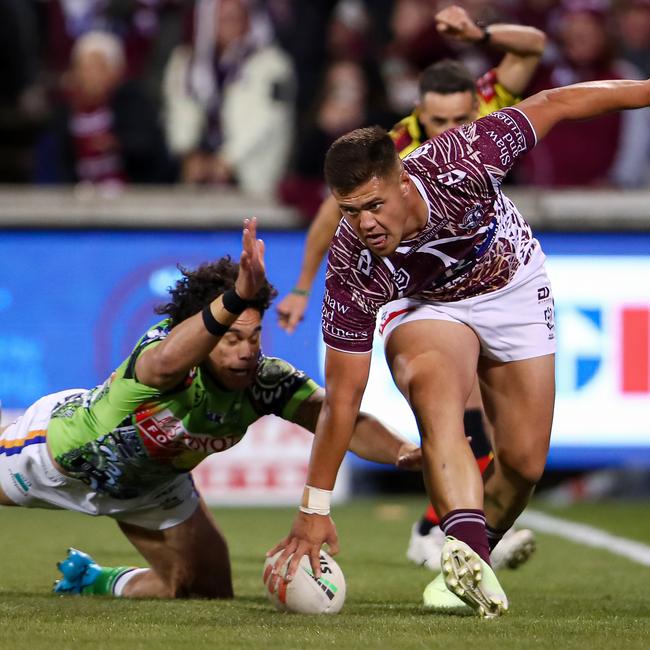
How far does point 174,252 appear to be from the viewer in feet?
36.9

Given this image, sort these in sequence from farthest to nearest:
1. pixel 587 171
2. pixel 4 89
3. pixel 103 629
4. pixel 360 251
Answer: pixel 4 89, pixel 587 171, pixel 360 251, pixel 103 629

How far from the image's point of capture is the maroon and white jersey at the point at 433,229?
18.0ft

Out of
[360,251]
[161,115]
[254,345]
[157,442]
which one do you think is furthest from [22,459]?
[161,115]

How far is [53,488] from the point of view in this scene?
634cm

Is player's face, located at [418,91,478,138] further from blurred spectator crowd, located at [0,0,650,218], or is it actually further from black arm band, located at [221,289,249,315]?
blurred spectator crowd, located at [0,0,650,218]

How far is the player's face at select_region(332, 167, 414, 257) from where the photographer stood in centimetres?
521

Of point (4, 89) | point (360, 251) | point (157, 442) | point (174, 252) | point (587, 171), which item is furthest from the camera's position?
point (4, 89)

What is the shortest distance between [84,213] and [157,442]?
556 cm

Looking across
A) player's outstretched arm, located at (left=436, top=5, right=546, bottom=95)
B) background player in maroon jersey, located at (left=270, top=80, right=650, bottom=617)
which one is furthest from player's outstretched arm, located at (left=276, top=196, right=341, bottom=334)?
background player in maroon jersey, located at (left=270, top=80, right=650, bottom=617)

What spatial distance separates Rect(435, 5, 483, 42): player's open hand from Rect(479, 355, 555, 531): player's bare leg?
5.02 feet

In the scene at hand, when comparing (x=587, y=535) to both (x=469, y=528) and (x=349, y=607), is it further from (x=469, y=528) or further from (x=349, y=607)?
(x=469, y=528)

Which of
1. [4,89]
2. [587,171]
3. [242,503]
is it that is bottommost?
[242,503]

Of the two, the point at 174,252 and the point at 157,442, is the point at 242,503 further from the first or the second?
the point at 157,442

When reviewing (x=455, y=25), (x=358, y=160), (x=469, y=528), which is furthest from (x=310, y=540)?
(x=455, y=25)
